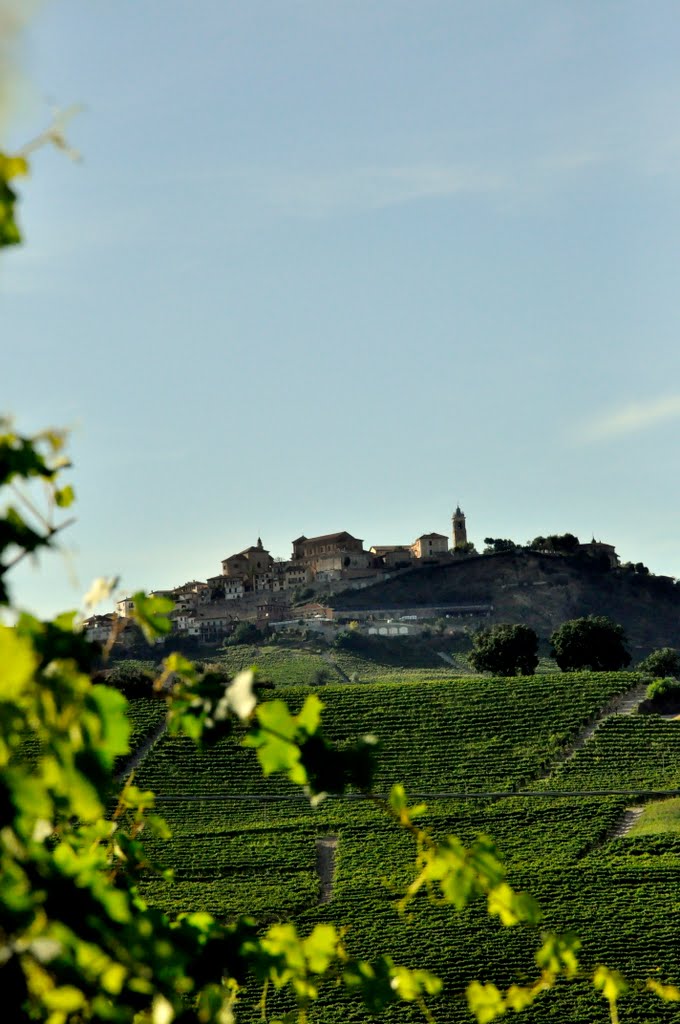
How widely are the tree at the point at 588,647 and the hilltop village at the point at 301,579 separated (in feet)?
93.7

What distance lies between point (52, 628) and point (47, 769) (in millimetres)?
368

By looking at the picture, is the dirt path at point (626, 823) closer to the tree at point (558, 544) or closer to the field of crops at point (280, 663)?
the field of crops at point (280, 663)

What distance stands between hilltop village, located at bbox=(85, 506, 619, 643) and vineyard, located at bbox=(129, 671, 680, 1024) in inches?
1668

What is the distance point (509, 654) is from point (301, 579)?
43.7 m

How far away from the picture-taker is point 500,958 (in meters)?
28.5

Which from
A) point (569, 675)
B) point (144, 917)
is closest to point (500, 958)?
point (569, 675)

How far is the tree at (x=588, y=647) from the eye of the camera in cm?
6341

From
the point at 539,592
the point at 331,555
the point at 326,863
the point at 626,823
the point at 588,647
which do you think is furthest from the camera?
the point at 331,555

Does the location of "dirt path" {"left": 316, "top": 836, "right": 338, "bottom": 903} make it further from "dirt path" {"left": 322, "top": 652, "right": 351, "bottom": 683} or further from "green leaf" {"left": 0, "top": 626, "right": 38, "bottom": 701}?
"dirt path" {"left": 322, "top": 652, "right": 351, "bottom": 683}

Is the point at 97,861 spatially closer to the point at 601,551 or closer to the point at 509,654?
the point at 509,654

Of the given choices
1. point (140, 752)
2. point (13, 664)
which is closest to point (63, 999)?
point (13, 664)

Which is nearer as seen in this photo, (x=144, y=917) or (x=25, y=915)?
(x=25, y=915)

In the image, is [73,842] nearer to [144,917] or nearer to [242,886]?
[144,917]

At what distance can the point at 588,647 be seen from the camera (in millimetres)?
63406
